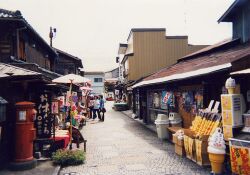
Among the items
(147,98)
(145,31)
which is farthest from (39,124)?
(145,31)

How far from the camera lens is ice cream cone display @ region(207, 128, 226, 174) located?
7.48 meters

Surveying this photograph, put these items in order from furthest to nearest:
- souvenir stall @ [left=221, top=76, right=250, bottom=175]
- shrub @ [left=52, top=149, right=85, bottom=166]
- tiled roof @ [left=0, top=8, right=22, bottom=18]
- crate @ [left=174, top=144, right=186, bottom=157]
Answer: tiled roof @ [left=0, top=8, right=22, bottom=18] < crate @ [left=174, top=144, right=186, bottom=157] < shrub @ [left=52, top=149, right=85, bottom=166] < souvenir stall @ [left=221, top=76, right=250, bottom=175]

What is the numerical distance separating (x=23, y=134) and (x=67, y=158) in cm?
160

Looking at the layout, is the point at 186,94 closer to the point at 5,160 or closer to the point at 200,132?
the point at 200,132

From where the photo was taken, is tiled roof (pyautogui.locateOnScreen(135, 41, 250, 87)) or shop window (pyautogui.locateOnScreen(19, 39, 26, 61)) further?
shop window (pyautogui.locateOnScreen(19, 39, 26, 61))

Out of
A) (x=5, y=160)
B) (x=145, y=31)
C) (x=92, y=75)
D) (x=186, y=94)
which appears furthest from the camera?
(x=92, y=75)

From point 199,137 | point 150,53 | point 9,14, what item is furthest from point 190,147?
point 150,53

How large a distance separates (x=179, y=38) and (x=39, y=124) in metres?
24.3

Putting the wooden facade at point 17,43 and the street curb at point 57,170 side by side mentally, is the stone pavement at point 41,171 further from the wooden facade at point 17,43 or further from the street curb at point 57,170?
the wooden facade at point 17,43

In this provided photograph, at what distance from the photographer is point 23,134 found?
873 centimetres

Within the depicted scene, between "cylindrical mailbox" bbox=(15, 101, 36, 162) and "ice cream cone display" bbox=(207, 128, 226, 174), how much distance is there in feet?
17.8

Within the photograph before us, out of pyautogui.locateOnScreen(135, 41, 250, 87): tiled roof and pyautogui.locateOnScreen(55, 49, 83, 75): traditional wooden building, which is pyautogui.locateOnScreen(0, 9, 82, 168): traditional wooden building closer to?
pyautogui.locateOnScreen(135, 41, 250, 87): tiled roof

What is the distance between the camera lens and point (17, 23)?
1436cm

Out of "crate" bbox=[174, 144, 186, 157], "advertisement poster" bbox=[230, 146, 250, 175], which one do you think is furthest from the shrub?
"advertisement poster" bbox=[230, 146, 250, 175]
